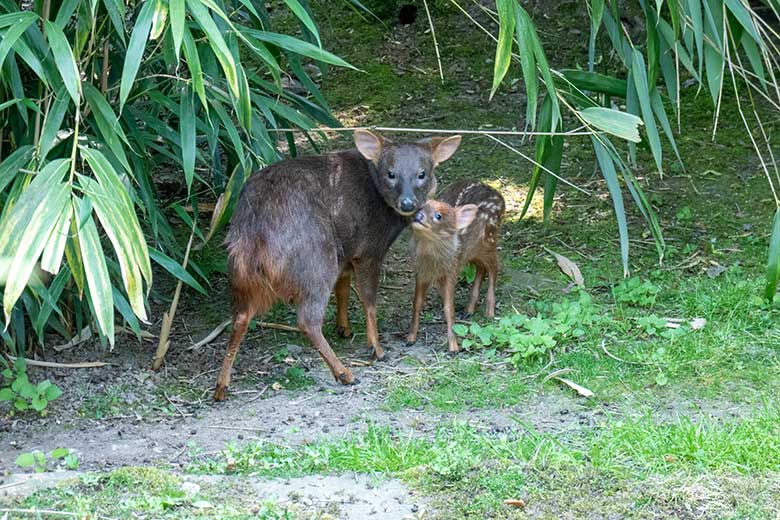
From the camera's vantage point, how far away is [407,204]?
5.80 m

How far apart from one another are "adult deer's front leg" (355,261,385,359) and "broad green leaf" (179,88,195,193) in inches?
46.9

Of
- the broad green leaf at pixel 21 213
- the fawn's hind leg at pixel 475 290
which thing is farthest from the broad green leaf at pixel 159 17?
the fawn's hind leg at pixel 475 290

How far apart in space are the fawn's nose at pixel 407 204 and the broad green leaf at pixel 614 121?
3.57 ft

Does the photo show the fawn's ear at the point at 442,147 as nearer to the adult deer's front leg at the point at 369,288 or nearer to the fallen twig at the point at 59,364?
the adult deer's front leg at the point at 369,288

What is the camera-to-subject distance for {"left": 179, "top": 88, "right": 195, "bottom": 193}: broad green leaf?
4.94 metres

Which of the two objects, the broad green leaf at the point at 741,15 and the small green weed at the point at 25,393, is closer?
the small green weed at the point at 25,393

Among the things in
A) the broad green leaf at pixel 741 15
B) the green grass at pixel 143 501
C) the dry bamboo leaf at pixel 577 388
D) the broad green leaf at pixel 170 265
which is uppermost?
the broad green leaf at pixel 741 15

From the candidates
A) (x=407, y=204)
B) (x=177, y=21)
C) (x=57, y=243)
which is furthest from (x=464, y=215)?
(x=57, y=243)

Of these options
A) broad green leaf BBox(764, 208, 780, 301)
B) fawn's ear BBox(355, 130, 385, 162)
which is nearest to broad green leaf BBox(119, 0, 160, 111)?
fawn's ear BBox(355, 130, 385, 162)

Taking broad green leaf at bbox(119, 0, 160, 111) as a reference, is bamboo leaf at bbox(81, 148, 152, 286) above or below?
below

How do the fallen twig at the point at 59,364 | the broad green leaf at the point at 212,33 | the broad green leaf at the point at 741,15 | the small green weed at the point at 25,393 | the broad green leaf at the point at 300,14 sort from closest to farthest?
1. the broad green leaf at the point at 212,33
2. the broad green leaf at the point at 300,14
3. the small green weed at the point at 25,393
4. the broad green leaf at the point at 741,15
5. the fallen twig at the point at 59,364

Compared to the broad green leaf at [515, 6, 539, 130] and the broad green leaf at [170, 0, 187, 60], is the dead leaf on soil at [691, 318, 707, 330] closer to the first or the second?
the broad green leaf at [515, 6, 539, 130]

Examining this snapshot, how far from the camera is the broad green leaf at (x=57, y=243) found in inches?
147

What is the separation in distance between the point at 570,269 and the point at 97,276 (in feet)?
11.1
